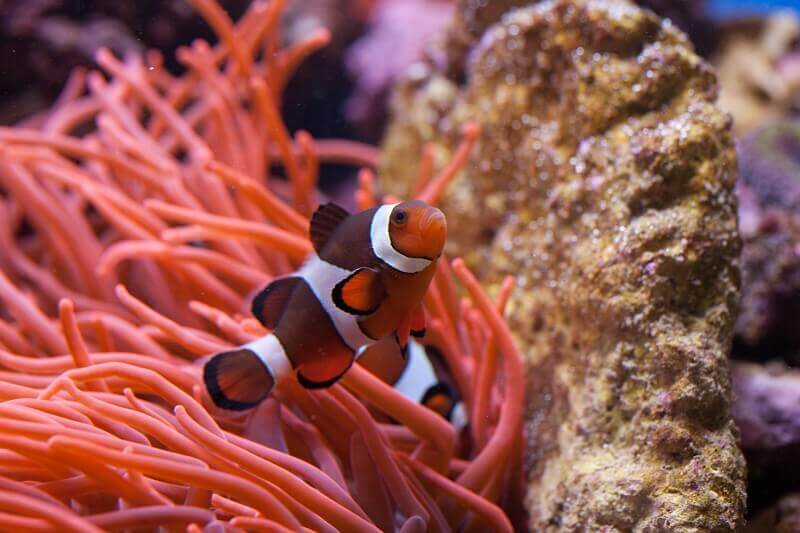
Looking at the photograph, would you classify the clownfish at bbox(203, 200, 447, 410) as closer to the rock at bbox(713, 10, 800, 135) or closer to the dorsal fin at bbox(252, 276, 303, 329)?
the dorsal fin at bbox(252, 276, 303, 329)

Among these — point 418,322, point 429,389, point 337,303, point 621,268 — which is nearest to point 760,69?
point 621,268

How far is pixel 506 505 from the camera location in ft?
5.26

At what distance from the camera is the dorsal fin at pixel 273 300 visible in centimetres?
137

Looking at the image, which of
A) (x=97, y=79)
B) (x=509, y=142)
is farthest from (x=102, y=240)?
(x=509, y=142)

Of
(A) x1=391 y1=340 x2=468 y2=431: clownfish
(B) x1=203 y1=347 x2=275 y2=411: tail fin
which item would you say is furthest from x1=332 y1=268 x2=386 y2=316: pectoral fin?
(A) x1=391 y1=340 x2=468 y2=431: clownfish

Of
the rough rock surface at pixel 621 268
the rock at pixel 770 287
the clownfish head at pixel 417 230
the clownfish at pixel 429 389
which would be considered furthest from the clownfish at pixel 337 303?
the rock at pixel 770 287

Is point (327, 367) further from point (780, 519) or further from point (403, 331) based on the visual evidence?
point (780, 519)

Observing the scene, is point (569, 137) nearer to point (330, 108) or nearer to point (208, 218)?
point (208, 218)

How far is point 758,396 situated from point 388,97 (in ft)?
6.70

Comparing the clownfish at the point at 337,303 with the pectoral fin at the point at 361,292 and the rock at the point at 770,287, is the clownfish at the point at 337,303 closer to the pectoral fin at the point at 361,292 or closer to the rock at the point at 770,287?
the pectoral fin at the point at 361,292

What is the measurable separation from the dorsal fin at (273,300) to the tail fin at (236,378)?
0.08 meters

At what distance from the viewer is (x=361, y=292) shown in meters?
1.21

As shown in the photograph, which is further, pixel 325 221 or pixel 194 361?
pixel 194 361

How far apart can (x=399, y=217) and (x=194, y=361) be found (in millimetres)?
817
